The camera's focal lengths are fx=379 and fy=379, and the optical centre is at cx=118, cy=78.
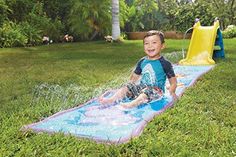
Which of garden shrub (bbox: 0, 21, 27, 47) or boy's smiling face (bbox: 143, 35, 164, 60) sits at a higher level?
boy's smiling face (bbox: 143, 35, 164, 60)

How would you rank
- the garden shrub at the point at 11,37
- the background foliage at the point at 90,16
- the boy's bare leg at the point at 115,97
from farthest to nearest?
1. the background foliage at the point at 90,16
2. the garden shrub at the point at 11,37
3. the boy's bare leg at the point at 115,97

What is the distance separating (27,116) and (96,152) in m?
1.20

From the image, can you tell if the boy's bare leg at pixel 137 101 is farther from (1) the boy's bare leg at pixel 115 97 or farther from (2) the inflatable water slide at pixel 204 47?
(2) the inflatable water slide at pixel 204 47

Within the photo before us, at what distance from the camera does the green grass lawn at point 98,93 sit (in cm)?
269

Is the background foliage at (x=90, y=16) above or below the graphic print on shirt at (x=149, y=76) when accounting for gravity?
above

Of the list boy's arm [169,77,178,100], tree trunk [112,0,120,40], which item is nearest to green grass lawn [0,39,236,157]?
boy's arm [169,77,178,100]

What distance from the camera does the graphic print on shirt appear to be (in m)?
4.25

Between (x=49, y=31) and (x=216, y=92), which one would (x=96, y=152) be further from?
(x=49, y=31)

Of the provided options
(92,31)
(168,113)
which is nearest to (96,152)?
(168,113)

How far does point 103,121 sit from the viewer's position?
11.2 ft

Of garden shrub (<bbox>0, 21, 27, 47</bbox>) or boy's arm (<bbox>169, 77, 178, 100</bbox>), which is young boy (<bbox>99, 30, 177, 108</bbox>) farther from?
garden shrub (<bbox>0, 21, 27, 47</bbox>)

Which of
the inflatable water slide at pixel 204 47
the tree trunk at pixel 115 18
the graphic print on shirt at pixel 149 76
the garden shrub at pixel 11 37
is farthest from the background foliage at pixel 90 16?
the graphic print on shirt at pixel 149 76

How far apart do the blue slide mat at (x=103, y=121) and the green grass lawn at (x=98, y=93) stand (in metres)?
0.10

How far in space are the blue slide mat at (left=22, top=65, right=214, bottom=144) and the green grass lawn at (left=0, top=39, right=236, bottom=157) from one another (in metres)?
0.10
